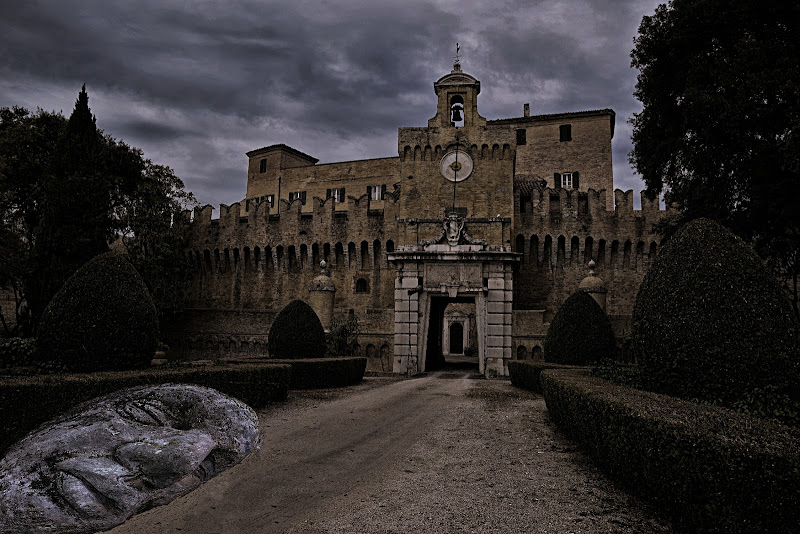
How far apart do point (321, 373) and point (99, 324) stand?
7104 mm

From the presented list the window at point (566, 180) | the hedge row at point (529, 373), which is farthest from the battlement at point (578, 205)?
the hedge row at point (529, 373)

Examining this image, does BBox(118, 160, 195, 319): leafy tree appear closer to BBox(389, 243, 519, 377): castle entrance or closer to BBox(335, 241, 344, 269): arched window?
BBox(335, 241, 344, 269): arched window

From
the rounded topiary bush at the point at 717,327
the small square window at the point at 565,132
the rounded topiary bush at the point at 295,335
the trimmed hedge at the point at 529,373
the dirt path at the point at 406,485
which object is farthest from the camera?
the small square window at the point at 565,132

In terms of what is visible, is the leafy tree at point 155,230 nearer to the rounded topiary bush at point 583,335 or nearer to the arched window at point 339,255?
the arched window at point 339,255

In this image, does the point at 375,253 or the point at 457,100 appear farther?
the point at 375,253

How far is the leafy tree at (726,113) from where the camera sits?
14039mm

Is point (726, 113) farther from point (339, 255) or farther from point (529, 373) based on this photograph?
point (339, 255)

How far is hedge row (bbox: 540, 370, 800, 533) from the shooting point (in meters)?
3.94

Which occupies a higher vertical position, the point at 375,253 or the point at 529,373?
the point at 375,253

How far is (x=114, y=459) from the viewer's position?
276cm

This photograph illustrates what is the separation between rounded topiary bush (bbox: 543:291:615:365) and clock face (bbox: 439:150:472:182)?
44.0 feet

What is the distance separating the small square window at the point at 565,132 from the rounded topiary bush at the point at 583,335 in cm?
3294

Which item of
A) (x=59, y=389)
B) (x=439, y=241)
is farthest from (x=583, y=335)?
(x=59, y=389)

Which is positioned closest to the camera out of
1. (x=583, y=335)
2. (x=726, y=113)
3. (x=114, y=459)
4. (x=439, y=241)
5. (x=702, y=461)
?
(x=114, y=459)
